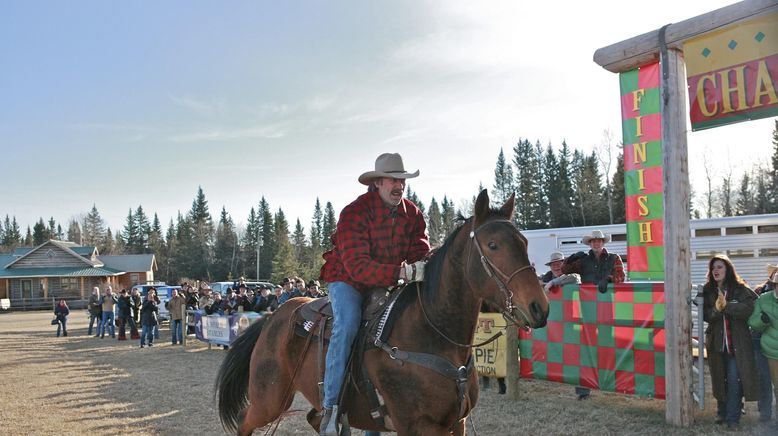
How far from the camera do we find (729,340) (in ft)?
22.5

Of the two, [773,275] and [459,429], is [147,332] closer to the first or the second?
[459,429]

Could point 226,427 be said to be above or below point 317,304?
below

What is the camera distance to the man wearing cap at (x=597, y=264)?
8.57 m

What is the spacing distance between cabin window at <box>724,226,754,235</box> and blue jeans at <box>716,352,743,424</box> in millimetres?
10086

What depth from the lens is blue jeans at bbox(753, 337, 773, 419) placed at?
6867 mm

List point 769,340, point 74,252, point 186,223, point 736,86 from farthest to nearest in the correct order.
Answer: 1. point 186,223
2. point 74,252
3. point 769,340
4. point 736,86

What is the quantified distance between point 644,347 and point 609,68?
3.80 metres

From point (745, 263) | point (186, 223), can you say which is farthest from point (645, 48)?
point (186, 223)

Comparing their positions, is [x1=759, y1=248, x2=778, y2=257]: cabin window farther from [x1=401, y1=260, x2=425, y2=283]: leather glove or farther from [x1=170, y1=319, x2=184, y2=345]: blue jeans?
[x1=170, y1=319, x2=184, y2=345]: blue jeans

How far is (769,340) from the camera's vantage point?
6.54 metres

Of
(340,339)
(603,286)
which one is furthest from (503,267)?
(603,286)

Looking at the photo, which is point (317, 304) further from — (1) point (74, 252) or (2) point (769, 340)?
(1) point (74, 252)

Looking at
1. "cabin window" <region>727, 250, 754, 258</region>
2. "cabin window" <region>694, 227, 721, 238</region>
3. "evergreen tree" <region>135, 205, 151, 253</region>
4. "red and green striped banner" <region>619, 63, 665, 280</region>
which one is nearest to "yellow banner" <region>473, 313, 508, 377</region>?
"red and green striped banner" <region>619, 63, 665, 280</region>

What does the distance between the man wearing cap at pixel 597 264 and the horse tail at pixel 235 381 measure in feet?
18.1
